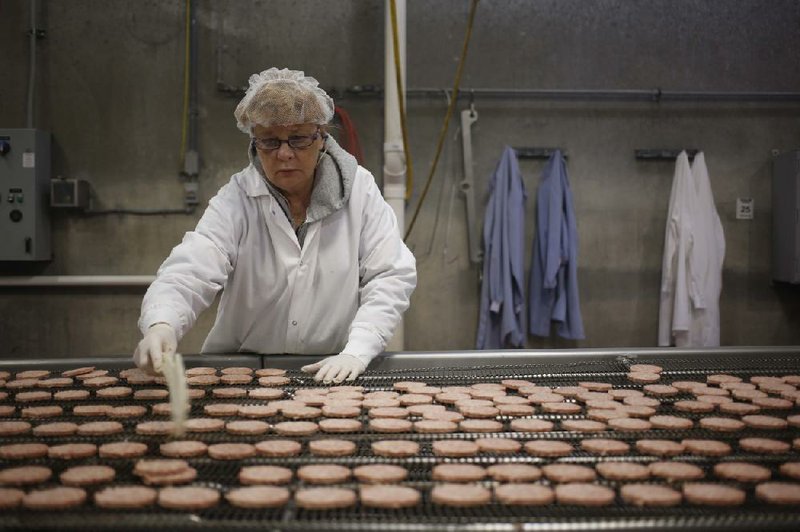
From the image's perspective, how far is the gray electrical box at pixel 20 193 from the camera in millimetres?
4598

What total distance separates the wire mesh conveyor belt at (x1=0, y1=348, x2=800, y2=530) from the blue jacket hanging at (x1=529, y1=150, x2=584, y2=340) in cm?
217

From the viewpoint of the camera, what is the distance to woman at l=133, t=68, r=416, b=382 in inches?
97.7

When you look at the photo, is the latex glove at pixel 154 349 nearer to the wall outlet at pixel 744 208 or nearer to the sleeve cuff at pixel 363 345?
the sleeve cuff at pixel 363 345

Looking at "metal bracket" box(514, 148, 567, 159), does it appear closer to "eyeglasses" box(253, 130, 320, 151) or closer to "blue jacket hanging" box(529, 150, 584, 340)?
"blue jacket hanging" box(529, 150, 584, 340)

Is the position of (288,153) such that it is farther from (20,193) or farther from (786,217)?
(786,217)

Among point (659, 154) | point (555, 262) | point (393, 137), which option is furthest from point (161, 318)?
A: point (659, 154)

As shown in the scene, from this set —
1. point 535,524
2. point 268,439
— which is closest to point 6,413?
point 268,439

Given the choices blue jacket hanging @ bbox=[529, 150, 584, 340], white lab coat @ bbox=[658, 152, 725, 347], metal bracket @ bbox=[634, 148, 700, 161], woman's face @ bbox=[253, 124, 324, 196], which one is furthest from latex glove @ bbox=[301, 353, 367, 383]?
metal bracket @ bbox=[634, 148, 700, 161]

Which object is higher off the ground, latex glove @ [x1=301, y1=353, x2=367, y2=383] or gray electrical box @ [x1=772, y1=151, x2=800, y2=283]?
gray electrical box @ [x1=772, y1=151, x2=800, y2=283]

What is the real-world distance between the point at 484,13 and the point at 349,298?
308 cm

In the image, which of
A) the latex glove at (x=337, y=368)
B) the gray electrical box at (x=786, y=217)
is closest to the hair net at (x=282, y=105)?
the latex glove at (x=337, y=368)

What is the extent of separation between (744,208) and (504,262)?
196 centimetres

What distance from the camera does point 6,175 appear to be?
4.59 metres

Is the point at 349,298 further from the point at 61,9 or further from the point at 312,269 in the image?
the point at 61,9
